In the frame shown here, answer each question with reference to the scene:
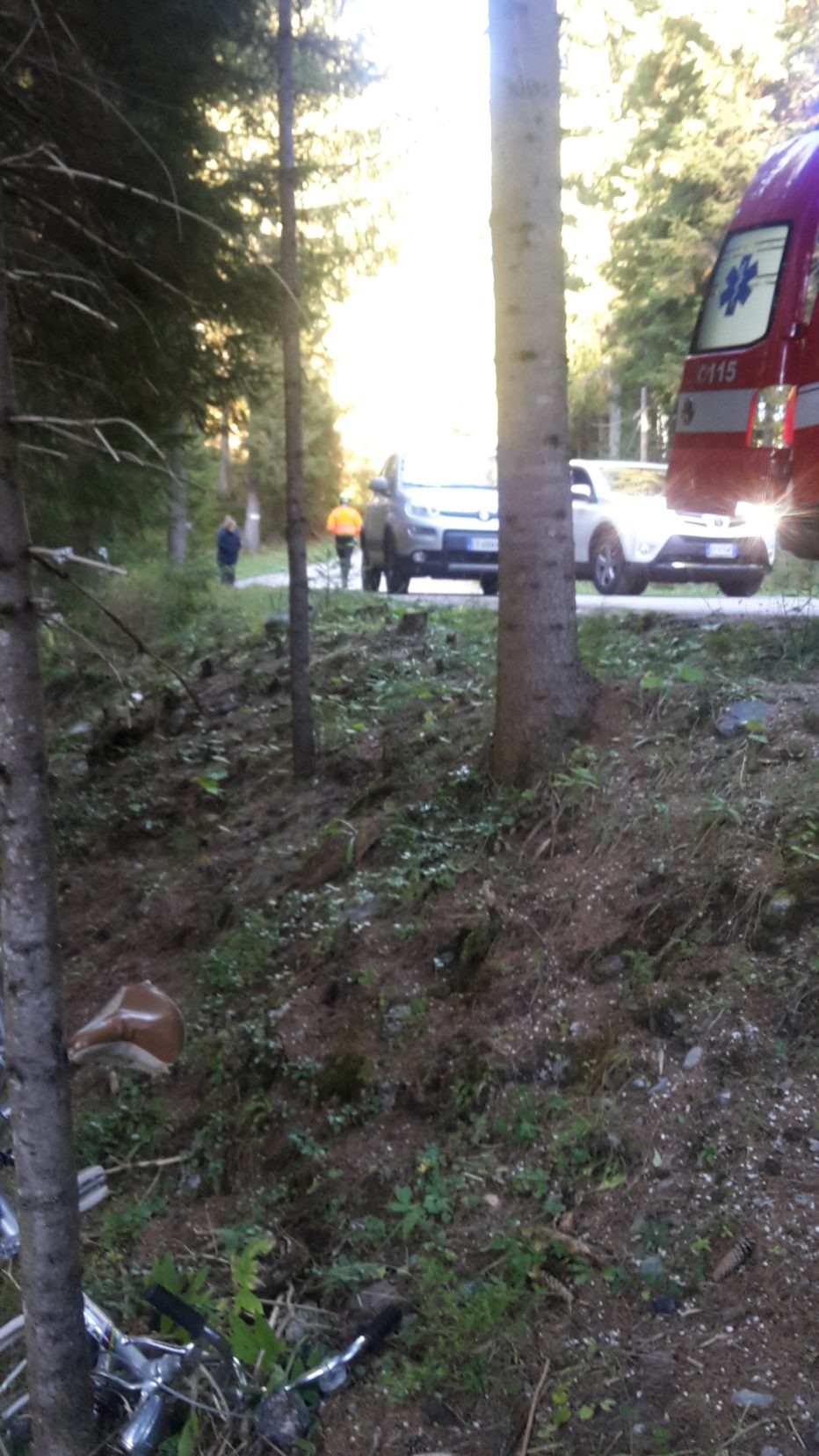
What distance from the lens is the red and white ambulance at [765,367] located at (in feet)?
24.9

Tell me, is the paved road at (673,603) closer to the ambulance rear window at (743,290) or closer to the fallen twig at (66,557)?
the ambulance rear window at (743,290)

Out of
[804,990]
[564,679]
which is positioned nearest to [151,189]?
[564,679]

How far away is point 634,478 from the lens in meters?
14.1

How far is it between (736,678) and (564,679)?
1153mm

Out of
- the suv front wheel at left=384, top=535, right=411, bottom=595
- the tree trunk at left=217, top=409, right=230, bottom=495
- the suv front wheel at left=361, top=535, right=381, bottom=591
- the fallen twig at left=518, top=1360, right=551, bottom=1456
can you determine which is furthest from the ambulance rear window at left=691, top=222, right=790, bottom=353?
the tree trunk at left=217, top=409, right=230, bottom=495

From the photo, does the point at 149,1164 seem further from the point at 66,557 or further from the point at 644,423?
the point at 644,423

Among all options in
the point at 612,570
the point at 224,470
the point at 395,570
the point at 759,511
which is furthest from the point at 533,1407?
the point at 224,470

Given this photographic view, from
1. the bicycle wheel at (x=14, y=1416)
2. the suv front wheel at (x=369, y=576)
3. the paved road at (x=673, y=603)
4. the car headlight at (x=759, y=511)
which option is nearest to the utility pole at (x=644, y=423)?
the paved road at (x=673, y=603)

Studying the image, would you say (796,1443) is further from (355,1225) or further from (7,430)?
(7,430)

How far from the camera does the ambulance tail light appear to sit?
25.1 feet

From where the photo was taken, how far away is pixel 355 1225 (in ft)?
16.0

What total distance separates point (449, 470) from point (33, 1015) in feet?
40.1

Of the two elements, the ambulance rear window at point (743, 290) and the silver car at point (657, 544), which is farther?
the silver car at point (657, 544)

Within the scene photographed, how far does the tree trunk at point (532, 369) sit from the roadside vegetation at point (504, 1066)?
20.3 inches
